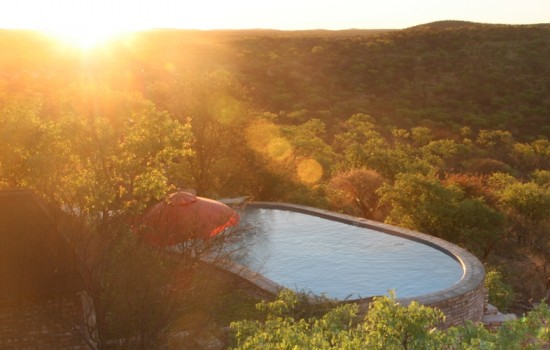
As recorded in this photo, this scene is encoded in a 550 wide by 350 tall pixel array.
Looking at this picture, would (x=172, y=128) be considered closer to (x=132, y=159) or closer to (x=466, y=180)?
(x=132, y=159)

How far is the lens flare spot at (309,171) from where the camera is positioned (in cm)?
2777

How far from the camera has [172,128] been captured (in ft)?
36.8

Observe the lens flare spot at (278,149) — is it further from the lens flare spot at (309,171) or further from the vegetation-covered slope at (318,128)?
the lens flare spot at (309,171)

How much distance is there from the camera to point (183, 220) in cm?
1447

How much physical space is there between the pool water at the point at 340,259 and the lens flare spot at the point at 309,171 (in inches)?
299

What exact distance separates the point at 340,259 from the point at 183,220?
456 centimetres

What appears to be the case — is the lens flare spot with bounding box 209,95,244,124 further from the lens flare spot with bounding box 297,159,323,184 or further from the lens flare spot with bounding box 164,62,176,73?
the lens flare spot with bounding box 164,62,176,73

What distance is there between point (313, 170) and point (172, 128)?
1812 centimetres

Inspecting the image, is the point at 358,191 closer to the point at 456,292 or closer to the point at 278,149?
the point at 278,149

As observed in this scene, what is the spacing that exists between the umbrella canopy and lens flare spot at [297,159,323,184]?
12099 mm

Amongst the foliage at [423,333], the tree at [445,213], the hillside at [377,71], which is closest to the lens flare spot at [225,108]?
the tree at [445,213]

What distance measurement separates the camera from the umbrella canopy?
42.1ft

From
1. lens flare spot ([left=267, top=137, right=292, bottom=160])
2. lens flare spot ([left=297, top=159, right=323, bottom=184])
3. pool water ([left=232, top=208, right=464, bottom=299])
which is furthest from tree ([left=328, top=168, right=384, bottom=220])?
pool water ([left=232, top=208, right=464, bottom=299])

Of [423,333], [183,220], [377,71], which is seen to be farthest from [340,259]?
[377,71]
